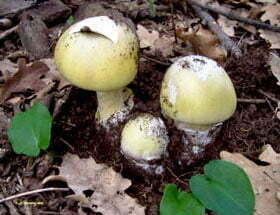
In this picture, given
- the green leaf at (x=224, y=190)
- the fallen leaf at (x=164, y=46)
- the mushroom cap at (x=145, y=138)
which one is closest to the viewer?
the green leaf at (x=224, y=190)

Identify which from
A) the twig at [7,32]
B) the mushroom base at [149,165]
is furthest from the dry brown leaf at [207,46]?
the twig at [7,32]

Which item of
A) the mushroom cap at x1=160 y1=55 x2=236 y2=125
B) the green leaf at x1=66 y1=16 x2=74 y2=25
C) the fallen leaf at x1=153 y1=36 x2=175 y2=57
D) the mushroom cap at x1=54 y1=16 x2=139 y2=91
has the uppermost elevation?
the mushroom cap at x1=54 y1=16 x2=139 y2=91

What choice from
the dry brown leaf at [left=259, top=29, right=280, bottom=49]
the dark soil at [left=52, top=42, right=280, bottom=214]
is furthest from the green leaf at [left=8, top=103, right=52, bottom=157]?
the dry brown leaf at [left=259, top=29, right=280, bottom=49]

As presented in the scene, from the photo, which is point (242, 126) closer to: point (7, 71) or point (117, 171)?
point (117, 171)

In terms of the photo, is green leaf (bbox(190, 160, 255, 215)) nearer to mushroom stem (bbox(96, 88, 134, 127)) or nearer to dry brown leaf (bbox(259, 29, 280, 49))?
mushroom stem (bbox(96, 88, 134, 127))

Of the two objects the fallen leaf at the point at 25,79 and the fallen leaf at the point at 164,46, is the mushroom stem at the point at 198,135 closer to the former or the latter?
the fallen leaf at the point at 164,46

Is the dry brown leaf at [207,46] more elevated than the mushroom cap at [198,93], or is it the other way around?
the mushroom cap at [198,93]
